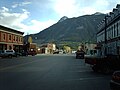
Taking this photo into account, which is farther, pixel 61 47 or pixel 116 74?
pixel 61 47

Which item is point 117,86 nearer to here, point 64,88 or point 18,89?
point 64,88

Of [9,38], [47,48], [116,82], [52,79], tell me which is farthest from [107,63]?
[47,48]

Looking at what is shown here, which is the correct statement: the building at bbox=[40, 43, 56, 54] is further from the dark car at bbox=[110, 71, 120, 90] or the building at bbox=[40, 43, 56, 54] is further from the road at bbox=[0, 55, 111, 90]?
the dark car at bbox=[110, 71, 120, 90]

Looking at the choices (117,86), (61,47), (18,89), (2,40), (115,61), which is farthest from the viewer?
(61,47)

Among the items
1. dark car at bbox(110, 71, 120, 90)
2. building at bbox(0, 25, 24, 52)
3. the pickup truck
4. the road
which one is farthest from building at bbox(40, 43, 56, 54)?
dark car at bbox(110, 71, 120, 90)

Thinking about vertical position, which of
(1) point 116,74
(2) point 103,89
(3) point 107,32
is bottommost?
(2) point 103,89

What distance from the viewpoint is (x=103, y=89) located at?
12.0 metres

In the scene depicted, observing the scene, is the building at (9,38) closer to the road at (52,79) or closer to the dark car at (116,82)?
the road at (52,79)

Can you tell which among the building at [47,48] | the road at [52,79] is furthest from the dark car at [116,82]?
the building at [47,48]

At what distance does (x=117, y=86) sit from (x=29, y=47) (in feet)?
346

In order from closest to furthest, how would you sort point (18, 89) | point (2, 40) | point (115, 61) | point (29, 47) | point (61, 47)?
1. point (18, 89)
2. point (115, 61)
3. point (2, 40)
4. point (29, 47)
5. point (61, 47)

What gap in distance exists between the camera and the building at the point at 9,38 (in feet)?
251

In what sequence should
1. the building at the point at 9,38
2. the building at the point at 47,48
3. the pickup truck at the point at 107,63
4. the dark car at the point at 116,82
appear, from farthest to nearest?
the building at the point at 47,48 < the building at the point at 9,38 < the pickup truck at the point at 107,63 < the dark car at the point at 116,82

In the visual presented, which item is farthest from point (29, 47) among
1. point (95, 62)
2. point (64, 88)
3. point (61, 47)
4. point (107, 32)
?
point (64, 88)
